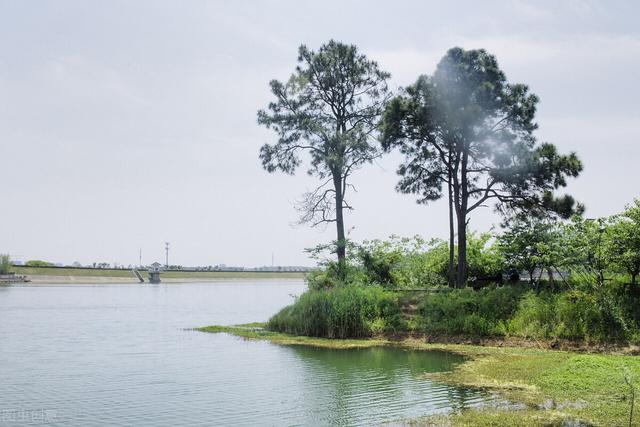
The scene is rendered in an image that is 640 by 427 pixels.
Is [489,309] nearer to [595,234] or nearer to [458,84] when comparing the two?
[595,234]

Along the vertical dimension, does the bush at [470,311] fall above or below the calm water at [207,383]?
above

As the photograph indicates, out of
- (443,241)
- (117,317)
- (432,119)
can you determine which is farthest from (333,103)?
(117,317)

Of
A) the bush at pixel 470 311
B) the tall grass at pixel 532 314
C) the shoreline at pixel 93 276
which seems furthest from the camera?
the shoreline at pixel 93 276

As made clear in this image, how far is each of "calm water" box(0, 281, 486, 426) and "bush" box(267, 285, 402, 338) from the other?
3198 mm

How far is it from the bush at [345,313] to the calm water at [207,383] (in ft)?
10.5

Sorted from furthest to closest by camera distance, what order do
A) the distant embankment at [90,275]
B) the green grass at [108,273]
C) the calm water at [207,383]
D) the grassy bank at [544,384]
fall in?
the green grass at [108,273]
the distant embankment at [90,275]
the calm water at [207,383]
the grassy bank at [544,384]

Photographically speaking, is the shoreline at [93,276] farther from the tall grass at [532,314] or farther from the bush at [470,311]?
the tall grass at [532,314]

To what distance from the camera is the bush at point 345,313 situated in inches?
1096

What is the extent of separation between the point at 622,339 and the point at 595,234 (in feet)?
16.2

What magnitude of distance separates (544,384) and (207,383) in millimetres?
9260

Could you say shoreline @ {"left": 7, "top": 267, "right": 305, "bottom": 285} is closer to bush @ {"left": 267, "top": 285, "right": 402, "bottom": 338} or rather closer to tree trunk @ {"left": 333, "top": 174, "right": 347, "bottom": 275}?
tree trunk @ {"left": 333, "top": 174, "right": 347, "bottom": 275}

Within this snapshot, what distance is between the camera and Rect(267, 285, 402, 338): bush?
27.8 metres

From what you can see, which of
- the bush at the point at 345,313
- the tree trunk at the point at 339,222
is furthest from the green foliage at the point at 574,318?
the tree trunk at the point at 339,222

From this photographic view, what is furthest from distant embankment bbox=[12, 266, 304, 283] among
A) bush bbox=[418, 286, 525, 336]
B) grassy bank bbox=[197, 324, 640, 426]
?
grassy bank bbox=[197, 324, 640, 426]
